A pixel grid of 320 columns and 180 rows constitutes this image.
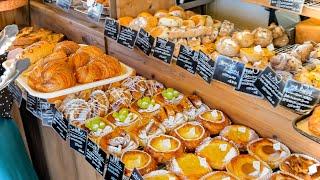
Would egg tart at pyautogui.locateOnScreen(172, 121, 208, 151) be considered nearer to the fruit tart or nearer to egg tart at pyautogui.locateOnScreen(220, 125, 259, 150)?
egg tart at pyautogui.locateOnScreen(220, 125, 259, 150)

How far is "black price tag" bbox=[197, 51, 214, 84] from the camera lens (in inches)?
70.2

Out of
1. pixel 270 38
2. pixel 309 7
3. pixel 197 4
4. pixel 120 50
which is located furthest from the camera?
pixel 197 4

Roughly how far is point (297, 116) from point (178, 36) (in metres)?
0.85

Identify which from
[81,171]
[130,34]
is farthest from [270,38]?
[81,171]

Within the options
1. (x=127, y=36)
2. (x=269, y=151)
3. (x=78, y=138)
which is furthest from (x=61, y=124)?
(x=269, y=151)

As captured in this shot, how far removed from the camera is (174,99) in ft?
6.72

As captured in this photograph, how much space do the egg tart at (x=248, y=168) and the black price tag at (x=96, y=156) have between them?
0.53 metres

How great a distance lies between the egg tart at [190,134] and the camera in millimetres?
1777

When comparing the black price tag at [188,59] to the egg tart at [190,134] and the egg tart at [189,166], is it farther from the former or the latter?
the egg tart at [189,166]

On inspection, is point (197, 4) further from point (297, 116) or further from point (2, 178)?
point (2, 178)

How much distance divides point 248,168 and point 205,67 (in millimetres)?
503

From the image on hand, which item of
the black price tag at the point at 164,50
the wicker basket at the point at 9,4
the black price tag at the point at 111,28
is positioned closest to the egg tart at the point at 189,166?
the black price tag at the point at 164,50

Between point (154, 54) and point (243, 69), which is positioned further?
point (154, 54)

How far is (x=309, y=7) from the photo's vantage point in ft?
5.68
